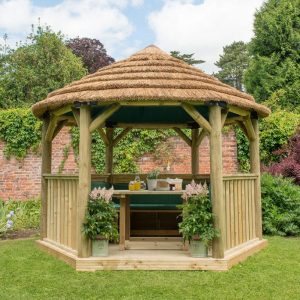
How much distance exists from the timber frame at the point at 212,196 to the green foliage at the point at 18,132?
412 cm

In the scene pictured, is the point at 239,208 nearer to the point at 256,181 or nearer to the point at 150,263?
the point at 256,181

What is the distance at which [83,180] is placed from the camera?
6.43 metres

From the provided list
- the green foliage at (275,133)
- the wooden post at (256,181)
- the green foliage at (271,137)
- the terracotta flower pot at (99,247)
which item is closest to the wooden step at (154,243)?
the terracotta flower pot at (99,247)

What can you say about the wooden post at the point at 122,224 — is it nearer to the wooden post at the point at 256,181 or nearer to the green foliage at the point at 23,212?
the wooden post at the point at 256,181

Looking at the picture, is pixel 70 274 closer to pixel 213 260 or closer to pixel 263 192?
pixel 213 260

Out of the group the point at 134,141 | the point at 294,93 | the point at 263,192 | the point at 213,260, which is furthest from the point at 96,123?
the point at 294,93

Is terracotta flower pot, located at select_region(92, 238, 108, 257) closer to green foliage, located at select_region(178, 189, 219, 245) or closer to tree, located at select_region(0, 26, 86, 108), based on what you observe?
green foliage, located at select_region(178, 189, 219, 245)

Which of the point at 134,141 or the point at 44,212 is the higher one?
the point at 134,141

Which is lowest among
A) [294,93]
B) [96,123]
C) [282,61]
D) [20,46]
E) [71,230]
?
[71,230]

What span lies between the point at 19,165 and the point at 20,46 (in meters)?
10.4

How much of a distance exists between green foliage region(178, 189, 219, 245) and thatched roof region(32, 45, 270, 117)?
1501 millimetres

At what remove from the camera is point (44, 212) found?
8.09 meters

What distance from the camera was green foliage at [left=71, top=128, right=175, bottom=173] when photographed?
39.6 ft

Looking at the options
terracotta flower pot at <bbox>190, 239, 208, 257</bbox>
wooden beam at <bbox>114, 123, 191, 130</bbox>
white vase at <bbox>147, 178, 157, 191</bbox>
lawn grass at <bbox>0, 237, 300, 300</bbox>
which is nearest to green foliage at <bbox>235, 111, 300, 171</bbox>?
wooden beam at <bbox>114, 123, 191, 130</bbox>
